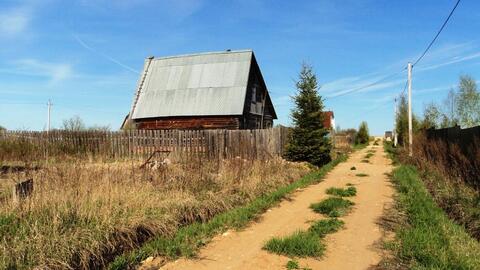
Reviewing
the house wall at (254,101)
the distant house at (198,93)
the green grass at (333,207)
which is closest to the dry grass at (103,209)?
the green grass at (333,207)

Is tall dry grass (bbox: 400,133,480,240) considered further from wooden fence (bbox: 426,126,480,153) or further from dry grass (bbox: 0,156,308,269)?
dry grass (bbox: 0,156,308,269)

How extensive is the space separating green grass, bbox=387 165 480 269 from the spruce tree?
10640mm

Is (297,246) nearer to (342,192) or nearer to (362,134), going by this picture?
(342,192)

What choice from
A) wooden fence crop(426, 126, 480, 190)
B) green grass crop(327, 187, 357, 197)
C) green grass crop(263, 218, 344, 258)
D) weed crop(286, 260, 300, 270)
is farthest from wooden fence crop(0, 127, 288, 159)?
weed crop(286, 260, 300, 270)

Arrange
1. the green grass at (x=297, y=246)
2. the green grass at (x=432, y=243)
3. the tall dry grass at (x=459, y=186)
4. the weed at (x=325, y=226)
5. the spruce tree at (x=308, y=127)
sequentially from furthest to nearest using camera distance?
the spruce tree at (x=308, y=127), the tall dry grass at (x=459, y=186), the weed at (x=325, y=226), the green grass at (x=297, y=246), the green grass at (x=432, y=243)

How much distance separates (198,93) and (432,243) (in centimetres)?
2157

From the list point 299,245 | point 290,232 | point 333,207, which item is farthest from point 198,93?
point 299,245

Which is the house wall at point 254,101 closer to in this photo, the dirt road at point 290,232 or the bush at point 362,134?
the dirt road at point 290,232

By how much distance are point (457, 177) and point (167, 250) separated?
26.7 ft

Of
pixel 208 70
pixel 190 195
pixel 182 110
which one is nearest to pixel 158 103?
pixel 182 110

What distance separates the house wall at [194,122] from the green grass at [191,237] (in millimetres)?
15695

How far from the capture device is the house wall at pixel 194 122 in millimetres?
25056

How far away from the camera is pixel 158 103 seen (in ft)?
87.7

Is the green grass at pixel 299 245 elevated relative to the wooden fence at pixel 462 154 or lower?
lower
